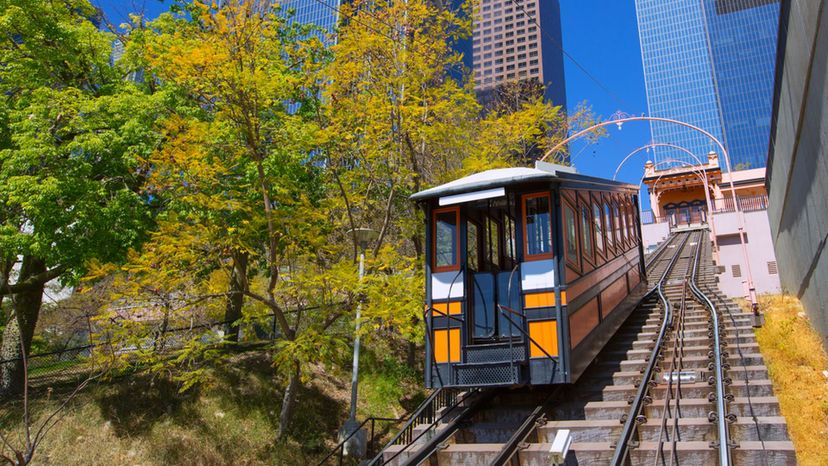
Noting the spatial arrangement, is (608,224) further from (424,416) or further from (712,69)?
(712,69)

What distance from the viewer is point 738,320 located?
40.9 ft

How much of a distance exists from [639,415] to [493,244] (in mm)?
3430

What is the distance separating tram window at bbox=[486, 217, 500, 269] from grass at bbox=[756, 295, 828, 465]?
4.38 meters

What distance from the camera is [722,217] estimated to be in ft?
112

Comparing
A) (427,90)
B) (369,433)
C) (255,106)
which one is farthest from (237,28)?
(369,433)

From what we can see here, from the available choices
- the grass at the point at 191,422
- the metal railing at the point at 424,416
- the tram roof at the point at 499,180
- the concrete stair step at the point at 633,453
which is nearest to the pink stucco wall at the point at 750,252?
the grass at the point at 191,422

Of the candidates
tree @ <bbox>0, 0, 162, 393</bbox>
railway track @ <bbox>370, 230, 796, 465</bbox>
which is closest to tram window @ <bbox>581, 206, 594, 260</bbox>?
railway track @ <bbox>370, 230, 796, 465</bbox>

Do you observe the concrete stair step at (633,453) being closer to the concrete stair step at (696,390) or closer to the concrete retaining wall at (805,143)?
the concrete stair step at (696,390)

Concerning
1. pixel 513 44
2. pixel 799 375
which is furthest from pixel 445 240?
pixel 513 44

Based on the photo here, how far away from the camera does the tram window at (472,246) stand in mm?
9414

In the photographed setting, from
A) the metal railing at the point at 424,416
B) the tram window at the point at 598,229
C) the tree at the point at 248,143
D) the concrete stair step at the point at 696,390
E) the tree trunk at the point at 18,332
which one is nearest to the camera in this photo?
the concrete stair step at the point at 696,390

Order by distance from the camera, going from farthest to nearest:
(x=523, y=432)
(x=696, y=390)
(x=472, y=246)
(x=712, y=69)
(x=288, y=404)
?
(x=712, y=69) < (x=288, y=404) < (x=472, y=246) < (x=696, y=390) < (x=523, y=432)

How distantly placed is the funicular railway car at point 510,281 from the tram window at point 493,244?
0.02 m

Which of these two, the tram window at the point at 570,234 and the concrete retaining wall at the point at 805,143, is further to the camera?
the tram window at the point at 570,234
